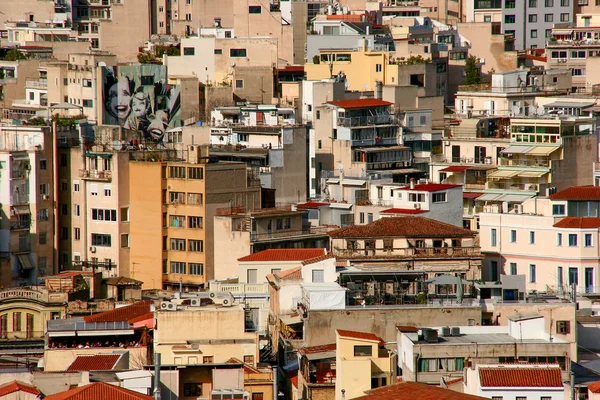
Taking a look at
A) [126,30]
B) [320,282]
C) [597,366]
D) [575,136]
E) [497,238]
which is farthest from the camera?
[126,30]

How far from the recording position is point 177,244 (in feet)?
287

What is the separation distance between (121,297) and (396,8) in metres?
71.0

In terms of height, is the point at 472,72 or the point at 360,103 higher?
the point at 472,72

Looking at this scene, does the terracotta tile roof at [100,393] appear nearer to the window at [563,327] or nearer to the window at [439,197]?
the window at [563,327]

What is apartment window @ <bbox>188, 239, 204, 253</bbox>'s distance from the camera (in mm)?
86250

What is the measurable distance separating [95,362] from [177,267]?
26.1 meters

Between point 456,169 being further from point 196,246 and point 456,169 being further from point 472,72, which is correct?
point 472,72

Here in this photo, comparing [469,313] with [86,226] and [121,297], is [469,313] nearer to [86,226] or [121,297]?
[121,297]

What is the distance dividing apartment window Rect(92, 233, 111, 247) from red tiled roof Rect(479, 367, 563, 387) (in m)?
38.1

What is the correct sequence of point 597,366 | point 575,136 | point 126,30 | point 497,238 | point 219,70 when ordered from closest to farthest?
point 597,366, point 497,238, point 575,136, point 219,70, point 126,30

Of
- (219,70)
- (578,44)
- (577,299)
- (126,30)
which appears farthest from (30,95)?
(577,299)

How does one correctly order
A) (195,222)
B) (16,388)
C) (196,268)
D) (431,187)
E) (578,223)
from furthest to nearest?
(195,222), (196,268), (431,187), (578,223), (16,388)

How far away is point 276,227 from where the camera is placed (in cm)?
8288

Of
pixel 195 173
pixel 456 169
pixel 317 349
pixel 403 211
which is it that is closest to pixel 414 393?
pixel 317 349
